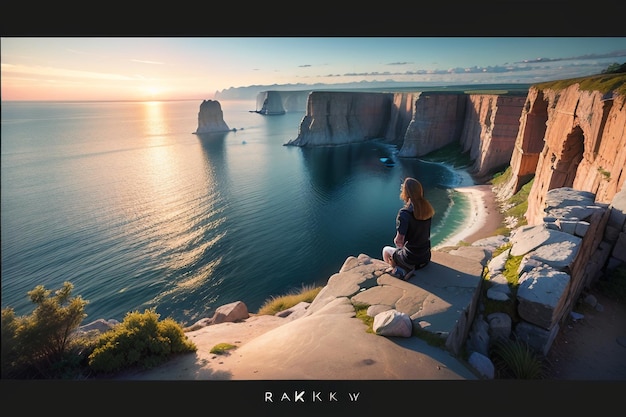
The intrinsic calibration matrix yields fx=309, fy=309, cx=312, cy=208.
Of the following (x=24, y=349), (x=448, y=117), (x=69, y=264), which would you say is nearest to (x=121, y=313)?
(x=69, y=264)

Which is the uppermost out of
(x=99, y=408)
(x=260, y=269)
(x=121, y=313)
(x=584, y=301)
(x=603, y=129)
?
(x=603, y=129)

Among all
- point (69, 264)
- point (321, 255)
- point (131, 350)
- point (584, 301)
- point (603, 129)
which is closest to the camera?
point (131, 350)

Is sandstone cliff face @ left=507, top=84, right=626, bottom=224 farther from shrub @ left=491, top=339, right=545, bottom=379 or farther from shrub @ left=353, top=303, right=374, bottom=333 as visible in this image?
shrub @ left=353, top=303, right=374, bottom=333

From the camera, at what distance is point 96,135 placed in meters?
62.2

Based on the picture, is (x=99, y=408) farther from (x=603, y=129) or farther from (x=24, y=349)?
(x=603, y=129)

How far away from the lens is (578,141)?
45.5 ft

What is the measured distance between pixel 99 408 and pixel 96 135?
73755 millimetres

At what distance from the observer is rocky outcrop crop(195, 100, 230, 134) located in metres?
78.2

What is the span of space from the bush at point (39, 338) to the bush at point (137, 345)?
0.50 m

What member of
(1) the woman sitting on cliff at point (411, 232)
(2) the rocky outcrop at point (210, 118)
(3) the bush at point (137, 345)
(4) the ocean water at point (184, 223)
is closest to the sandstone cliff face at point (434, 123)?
(4) the ocean water at point (184, 223)

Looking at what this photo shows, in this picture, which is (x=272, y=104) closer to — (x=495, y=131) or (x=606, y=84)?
(x=495, y=131)

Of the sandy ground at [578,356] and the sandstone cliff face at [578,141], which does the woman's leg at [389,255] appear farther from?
the sandstone cliff face at [578,141]

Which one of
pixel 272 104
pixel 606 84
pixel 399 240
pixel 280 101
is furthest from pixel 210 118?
pixel 399 240

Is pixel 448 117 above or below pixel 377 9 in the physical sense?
above
